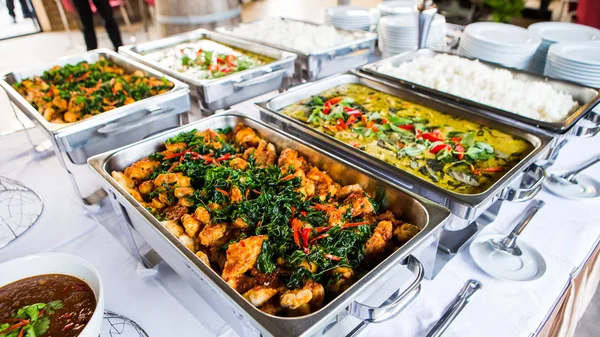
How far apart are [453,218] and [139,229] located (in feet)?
3.21

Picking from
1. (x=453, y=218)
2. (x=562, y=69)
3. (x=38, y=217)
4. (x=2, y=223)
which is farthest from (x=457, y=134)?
(x=2, y=223)

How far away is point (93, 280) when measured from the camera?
932mm

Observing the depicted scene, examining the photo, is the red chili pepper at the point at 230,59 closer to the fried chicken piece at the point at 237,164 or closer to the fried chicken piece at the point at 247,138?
the fried chicken piece at the point at 247,138

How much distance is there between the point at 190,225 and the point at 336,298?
0.52 m

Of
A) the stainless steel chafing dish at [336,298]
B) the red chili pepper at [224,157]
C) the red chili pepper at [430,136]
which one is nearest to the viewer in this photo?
the stainless steel chafing dish at [336,298]

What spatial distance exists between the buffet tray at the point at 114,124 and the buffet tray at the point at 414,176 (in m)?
0.47

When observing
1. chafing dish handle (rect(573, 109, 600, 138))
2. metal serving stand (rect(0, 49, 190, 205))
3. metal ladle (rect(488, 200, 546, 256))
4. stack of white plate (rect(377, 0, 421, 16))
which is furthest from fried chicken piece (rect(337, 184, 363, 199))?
stack of white plate (rect(377, 0, 421, 16))

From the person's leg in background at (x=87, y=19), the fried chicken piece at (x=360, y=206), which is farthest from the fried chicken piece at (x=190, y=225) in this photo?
the person's leg in background at (x=87, y=19)

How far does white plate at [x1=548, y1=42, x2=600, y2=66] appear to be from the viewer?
7.14 feet

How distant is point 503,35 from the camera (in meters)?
2.61

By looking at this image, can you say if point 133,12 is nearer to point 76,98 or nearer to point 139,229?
point 76,98

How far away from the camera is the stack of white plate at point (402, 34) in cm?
266

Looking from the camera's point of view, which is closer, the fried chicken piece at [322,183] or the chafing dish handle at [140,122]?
the fried chicken piece at [322,183]

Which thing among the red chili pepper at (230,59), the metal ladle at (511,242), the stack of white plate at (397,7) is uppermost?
the stack of white plate at (397,7)
